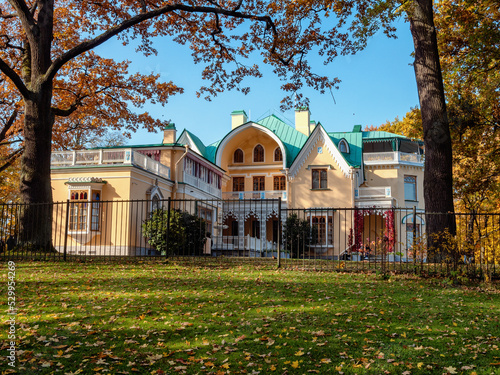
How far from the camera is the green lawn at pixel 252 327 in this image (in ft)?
14.8

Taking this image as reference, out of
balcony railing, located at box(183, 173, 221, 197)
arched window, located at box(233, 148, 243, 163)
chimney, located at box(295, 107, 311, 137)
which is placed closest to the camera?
balcony railing, located at box(183, 173, 221, 197)

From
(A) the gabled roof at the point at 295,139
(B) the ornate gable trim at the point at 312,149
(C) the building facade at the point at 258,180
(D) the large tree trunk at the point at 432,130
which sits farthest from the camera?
(A) the gabled roof at the point at 295,139

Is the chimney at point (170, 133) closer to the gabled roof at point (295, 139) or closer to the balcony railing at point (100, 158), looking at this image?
the gabled roof at point (295, 139)

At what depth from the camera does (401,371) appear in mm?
4340

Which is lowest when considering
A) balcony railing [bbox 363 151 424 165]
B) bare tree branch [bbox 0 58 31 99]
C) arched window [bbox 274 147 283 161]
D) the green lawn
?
the green lawn

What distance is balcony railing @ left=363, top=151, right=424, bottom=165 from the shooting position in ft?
121

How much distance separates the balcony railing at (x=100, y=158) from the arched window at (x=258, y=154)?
15.1m

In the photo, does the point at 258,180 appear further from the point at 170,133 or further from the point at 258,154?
the point at 170,133

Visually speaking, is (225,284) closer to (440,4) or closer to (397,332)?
(397,332)

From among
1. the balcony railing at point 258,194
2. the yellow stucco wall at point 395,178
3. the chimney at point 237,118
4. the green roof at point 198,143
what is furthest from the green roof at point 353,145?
the green roof at point 198,143

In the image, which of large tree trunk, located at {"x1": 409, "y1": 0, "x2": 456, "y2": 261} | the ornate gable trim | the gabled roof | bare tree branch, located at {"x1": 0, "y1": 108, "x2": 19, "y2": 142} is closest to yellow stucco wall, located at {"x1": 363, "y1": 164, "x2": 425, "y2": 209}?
the gabled roof

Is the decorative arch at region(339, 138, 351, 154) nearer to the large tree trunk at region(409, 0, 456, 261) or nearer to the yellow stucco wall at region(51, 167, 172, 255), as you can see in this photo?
the yellow stucco wall at region(51, 167, 172, 255)

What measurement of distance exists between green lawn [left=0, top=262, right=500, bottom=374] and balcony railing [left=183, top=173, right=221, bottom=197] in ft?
66.4

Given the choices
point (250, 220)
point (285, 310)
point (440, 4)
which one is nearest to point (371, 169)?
point (250, 220)
